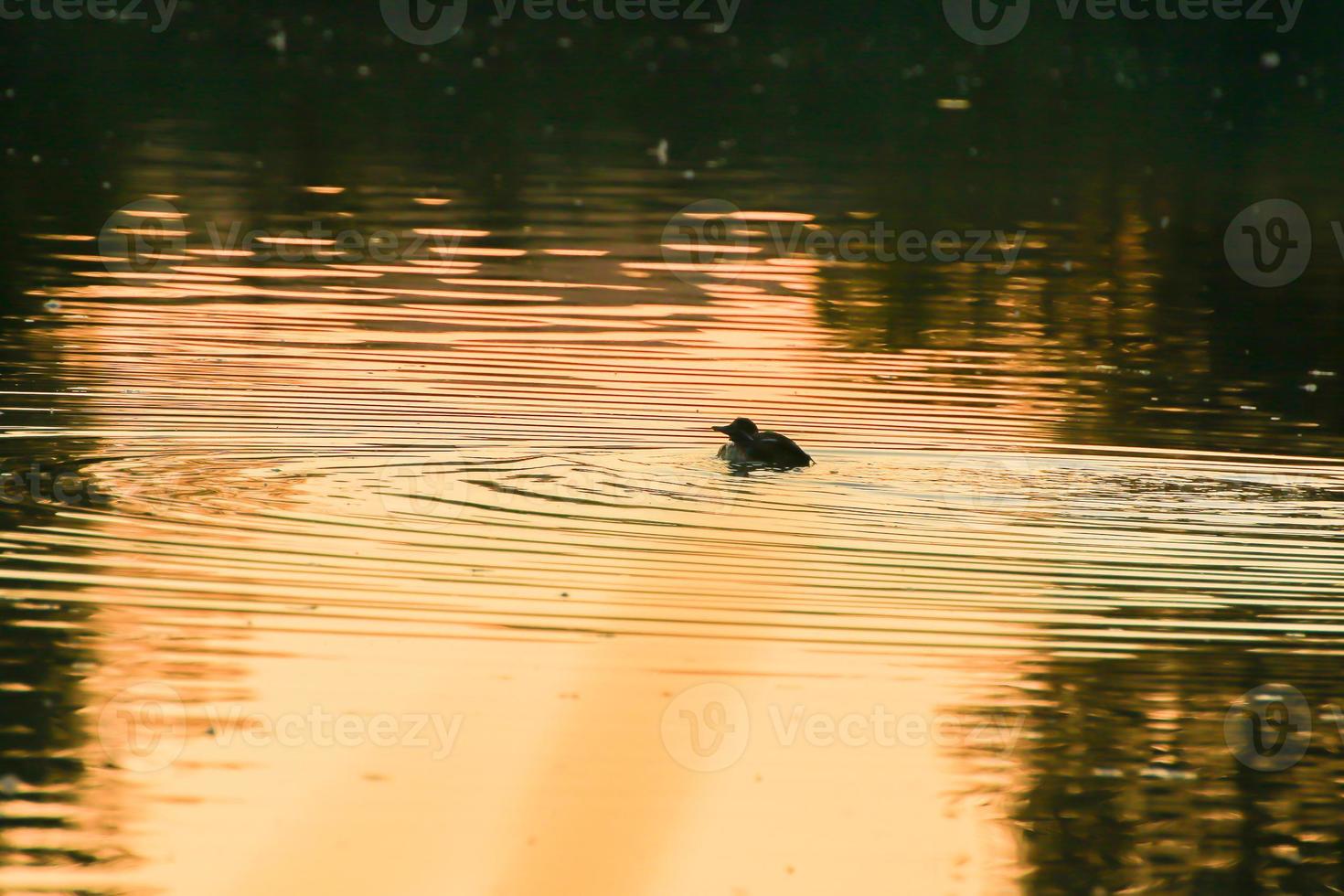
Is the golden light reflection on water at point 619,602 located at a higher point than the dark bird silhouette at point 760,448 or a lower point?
lower

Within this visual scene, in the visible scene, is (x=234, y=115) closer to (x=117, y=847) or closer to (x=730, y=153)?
(x=730, y=153)

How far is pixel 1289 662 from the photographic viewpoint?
11375 mm

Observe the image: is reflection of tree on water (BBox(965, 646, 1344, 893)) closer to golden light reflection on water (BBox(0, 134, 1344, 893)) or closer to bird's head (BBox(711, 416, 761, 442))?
golden light reflection on water (BBox(0, 134, 1344, 893))

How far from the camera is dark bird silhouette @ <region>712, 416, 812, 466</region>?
14.9 meters

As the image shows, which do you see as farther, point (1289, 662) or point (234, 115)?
point (234, 115)

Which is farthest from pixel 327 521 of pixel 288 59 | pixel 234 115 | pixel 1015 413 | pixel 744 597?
pixel 288 59

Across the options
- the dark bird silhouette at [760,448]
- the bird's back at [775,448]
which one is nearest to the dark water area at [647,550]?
the dark bird silhouette at [760,448]

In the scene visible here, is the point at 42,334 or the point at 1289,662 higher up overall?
the point at 42,334

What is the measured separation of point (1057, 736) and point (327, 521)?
4864 millimetres

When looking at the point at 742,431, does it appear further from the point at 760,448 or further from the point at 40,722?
the point at 40,722

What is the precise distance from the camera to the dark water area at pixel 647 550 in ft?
29.4

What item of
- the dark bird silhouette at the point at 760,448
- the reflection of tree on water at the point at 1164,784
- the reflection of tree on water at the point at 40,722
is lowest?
the reflection of tree on water at the point at 1164,784

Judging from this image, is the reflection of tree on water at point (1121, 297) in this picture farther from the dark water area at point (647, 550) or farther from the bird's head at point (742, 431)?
the bird's head at point (742, 431)

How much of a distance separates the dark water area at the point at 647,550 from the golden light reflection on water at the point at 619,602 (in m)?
0.04
